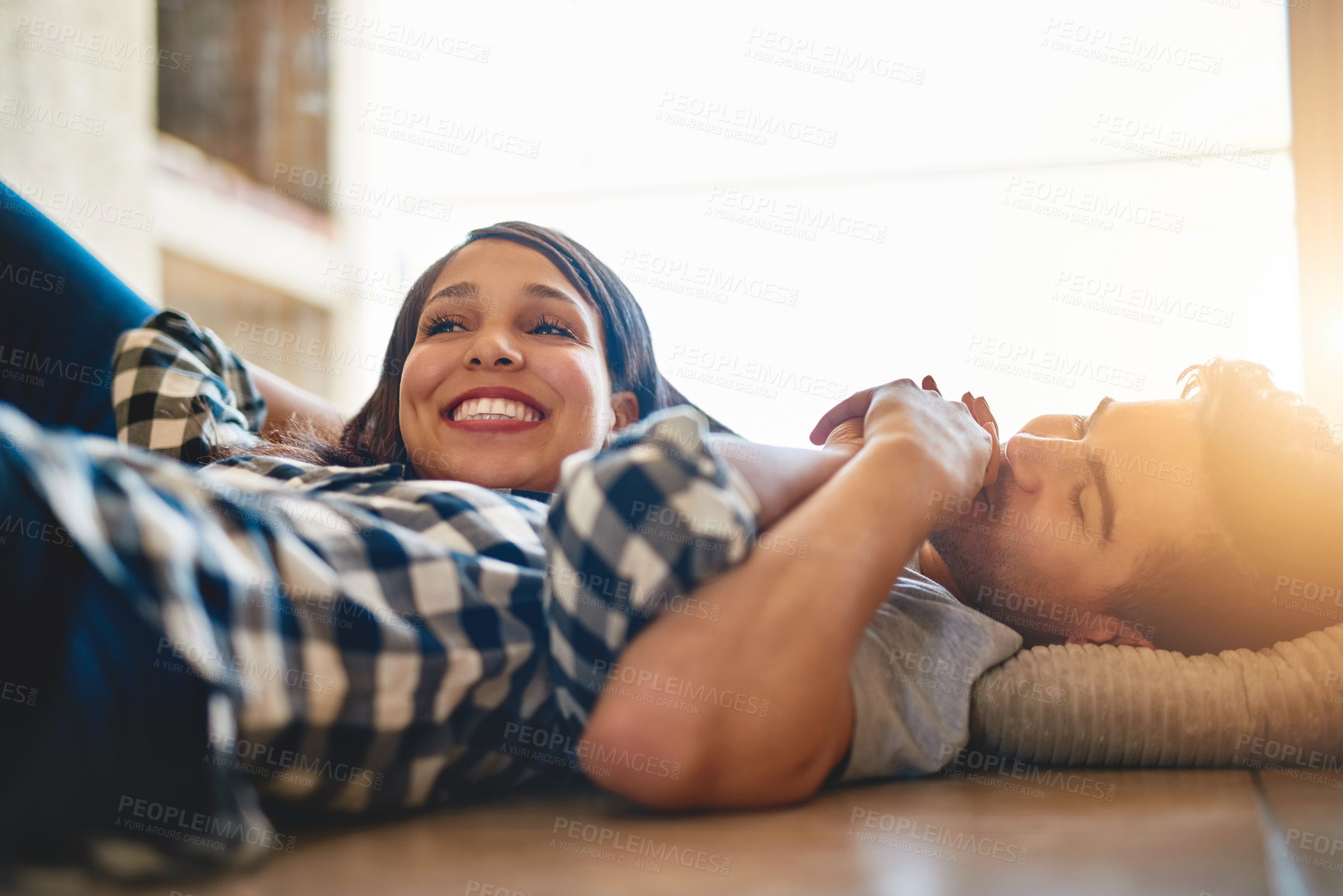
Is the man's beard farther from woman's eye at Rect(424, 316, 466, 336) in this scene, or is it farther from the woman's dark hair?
woman's eye at Rect(424, 316, 466, 336)

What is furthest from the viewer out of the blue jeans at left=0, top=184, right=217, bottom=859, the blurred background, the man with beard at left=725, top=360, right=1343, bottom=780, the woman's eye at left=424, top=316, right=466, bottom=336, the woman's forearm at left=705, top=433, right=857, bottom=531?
the blurred background

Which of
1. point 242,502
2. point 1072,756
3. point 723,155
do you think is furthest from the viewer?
point 723,155

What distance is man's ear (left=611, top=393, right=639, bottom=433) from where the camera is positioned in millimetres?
1244

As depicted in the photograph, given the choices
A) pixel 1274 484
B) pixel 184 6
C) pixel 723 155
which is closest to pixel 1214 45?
pixel 723 155

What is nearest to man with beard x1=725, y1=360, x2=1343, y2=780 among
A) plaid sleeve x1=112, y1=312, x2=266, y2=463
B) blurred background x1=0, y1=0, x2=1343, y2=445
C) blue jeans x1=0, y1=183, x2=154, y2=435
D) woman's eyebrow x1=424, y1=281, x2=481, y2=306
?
woman's eyebrow x1=424, y1=281, x2=481, y2=306

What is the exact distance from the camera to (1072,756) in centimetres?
82

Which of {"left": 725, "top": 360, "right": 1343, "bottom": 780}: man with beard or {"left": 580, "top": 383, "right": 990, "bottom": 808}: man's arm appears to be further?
{"left": 725, "top": 360, "right": 1343, "bottom": 780}: man with beard

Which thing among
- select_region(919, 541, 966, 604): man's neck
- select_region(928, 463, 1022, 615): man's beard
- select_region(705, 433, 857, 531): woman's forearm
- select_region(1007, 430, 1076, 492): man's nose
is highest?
select_region(705, 433, 857, 531): woman's forearm

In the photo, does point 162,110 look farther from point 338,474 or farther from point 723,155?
point 338,474

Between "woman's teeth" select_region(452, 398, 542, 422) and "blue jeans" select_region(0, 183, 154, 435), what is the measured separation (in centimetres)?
53

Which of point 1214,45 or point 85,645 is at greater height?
point 1214,45

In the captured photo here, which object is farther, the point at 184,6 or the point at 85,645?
the point at 184,6

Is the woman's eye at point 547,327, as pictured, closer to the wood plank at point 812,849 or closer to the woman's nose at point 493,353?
the woman's nose at point 493,353

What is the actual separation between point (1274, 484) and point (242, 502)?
0.93 m
